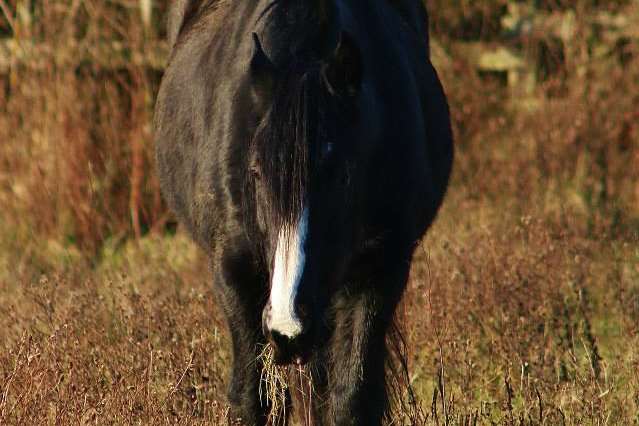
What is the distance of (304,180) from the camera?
3428 millimetres

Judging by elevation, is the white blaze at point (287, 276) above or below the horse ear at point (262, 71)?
below

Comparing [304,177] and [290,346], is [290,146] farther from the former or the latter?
[290,346]

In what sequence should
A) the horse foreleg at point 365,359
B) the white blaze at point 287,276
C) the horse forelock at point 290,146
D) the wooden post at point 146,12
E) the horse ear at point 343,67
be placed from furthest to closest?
the wooden post at point 146,12, the horse foreleg at point 365,359, the horse ear at point 343,67, the horse forelock at point 290,146, the white blaze at point 287,276

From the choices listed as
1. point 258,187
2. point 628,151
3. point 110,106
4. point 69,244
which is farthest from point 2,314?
point 628,151

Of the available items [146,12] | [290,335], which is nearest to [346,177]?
[290,335]

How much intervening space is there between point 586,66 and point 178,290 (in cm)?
424

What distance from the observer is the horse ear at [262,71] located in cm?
361

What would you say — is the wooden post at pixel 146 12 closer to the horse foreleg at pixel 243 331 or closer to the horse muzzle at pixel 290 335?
the horse foreleg at pixel 243 331

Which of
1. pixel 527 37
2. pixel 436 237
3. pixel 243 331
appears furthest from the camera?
pixel 527 37

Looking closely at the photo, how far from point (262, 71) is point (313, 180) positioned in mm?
391

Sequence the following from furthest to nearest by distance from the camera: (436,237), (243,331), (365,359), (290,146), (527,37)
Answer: (527,37) → (436,237) → (243,331) → (365,359) → (290,146)

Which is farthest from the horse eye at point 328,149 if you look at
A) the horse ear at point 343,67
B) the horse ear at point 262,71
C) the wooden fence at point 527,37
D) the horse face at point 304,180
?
the wooden fence at point 527,37

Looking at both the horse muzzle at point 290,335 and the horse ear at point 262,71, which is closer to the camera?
the horse muzzle at point 290,335

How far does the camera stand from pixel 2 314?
5.48 metres
